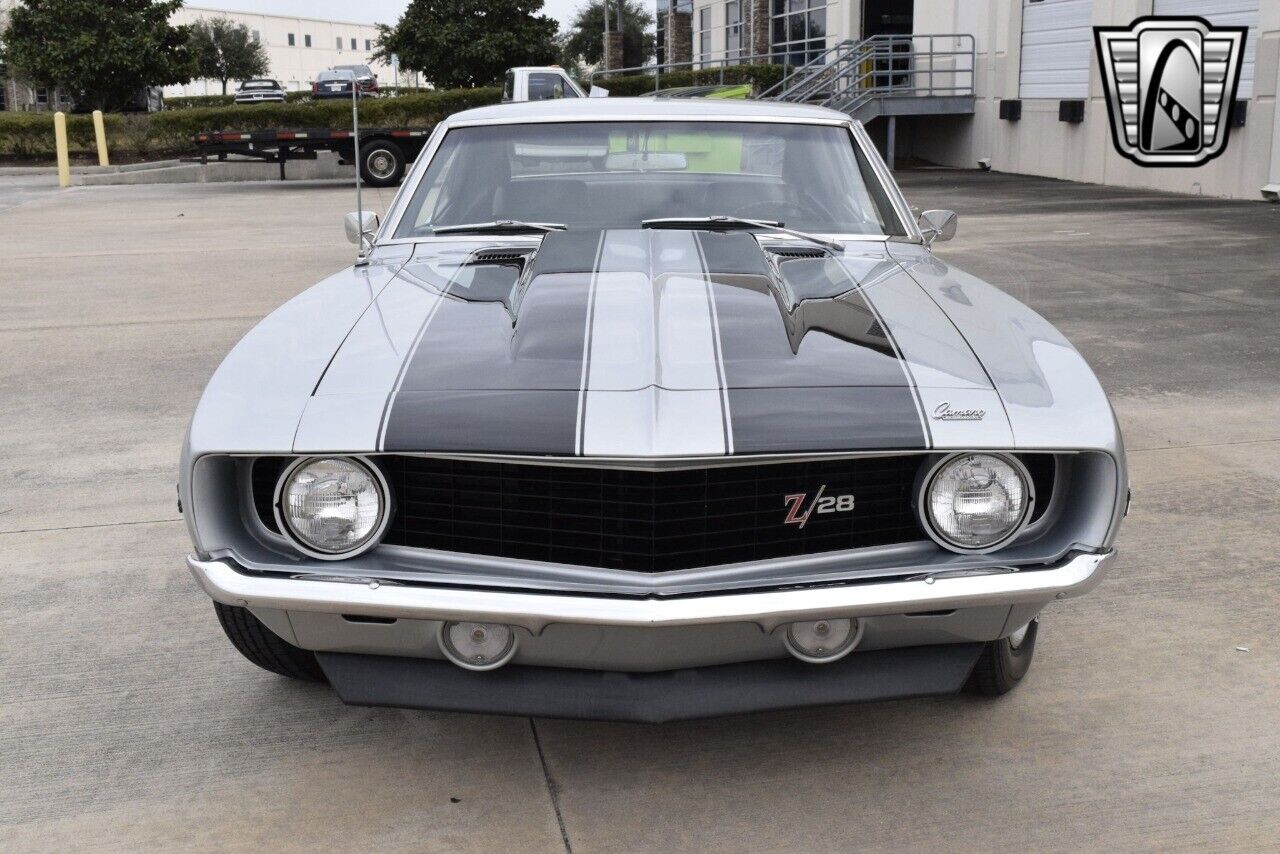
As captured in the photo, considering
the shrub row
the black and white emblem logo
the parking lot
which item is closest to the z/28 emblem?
the parking lot

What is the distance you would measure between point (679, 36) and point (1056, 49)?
22.1 m

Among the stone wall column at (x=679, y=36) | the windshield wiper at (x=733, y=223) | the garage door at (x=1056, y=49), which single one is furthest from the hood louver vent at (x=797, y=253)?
the stone wall column at (x=679, y=36)

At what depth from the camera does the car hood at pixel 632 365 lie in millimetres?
2334

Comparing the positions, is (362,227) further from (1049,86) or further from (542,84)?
(1049,86)

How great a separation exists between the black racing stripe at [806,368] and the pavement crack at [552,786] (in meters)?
0.83

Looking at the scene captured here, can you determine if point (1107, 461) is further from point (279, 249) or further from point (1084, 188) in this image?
point (1084, 188)

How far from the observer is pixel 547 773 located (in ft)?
8.91

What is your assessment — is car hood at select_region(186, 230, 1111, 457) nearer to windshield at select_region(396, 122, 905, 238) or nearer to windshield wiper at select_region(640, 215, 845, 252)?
windshield wiper at select_region(640, 215, 845, 252)

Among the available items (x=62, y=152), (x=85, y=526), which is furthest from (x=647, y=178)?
(x=62, y=152)

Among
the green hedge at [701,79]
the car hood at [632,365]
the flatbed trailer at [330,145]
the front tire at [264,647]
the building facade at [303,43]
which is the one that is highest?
the building facade at [303,43]

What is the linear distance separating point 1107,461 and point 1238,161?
14.2m

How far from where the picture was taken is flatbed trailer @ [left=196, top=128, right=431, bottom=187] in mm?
19484

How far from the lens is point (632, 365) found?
2486 mm

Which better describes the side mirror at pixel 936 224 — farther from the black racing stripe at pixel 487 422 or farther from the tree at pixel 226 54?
the tree at pixel 226 54
